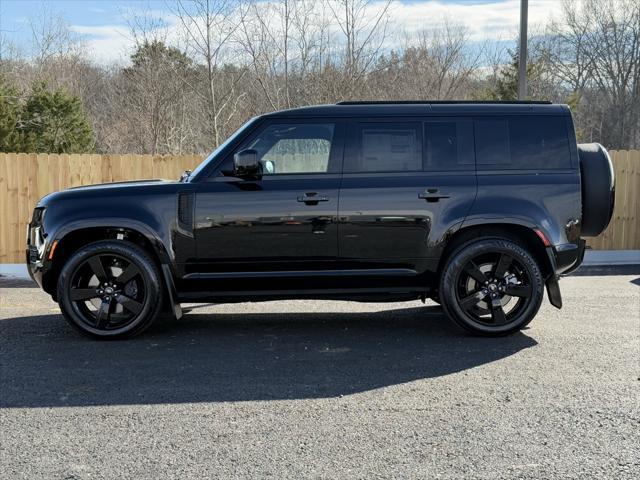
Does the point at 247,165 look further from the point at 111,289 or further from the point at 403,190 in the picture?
the point at 111,289

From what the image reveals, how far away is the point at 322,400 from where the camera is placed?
14.3 feet

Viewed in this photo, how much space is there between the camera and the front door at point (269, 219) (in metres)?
5.84

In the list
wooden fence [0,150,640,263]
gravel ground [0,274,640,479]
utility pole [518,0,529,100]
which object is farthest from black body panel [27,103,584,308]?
utility pole [518,0,529,100]

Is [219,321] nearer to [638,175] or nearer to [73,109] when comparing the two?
[638,175]

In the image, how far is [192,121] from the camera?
22.0 m

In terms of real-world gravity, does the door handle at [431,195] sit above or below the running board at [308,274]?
above

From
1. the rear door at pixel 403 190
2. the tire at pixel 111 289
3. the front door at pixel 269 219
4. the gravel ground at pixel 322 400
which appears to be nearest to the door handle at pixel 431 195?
the rear door at pixel 403 190

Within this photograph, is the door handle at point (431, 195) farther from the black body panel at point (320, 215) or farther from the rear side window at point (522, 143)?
the rear side window at point (522, 143)

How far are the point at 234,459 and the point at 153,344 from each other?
2609mm

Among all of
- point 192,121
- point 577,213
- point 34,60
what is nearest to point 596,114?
point 192,121

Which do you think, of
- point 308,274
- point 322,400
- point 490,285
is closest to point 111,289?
point 308,274

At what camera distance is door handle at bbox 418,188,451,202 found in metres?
5.89

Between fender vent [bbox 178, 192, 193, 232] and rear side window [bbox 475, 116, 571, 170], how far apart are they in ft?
8.61

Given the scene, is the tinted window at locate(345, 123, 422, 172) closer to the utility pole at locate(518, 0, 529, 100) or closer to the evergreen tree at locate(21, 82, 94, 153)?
the utility pole at locate(518, 0, 529, 100)
